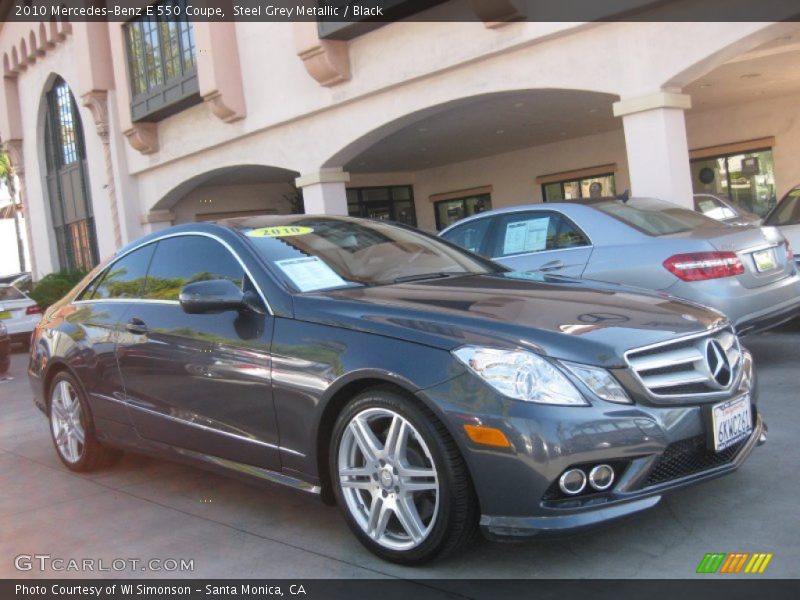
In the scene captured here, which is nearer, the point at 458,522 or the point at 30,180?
the point at 458,522

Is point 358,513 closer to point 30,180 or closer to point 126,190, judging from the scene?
point 126,190

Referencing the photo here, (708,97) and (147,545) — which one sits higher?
(708,97)

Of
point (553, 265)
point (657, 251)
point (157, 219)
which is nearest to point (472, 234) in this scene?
point (553, 265)

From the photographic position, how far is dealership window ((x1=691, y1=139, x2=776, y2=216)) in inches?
762

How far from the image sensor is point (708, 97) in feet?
57.7

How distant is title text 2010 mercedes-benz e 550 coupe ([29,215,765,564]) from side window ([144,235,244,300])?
0.04ft

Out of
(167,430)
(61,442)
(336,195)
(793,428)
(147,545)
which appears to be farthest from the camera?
(336,195)

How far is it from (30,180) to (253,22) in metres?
15.2

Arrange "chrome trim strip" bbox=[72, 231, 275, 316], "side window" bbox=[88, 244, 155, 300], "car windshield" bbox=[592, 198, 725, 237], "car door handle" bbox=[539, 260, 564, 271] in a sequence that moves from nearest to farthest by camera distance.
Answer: "chrome trim strip" bbox=[72, 231, 275, 316], "side window" bbox=[88, 244, 155, 300], "car windshield" bbox=[592, 198, 725, 237], "car door handle" bbox=[539, 260, 564, 271]

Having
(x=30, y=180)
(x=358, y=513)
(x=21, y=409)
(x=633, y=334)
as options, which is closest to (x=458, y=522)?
(x=358, y=513)

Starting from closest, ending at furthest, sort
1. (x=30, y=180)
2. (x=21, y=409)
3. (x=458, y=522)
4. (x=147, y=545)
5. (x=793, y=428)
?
(x=458, y=522) < (x=147, y=545) < (x=793, y=428) < (x=21, y=409) < (x=30, y=180)

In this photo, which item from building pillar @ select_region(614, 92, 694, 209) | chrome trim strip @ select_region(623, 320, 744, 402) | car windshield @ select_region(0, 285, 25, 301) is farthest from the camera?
car windshield @ select_region(0, 285, 25, 301)

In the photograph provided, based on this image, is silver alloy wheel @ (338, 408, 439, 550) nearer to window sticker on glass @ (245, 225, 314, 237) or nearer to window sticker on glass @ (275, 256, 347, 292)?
window sticker on glass @ (275, 256, 347, 292)

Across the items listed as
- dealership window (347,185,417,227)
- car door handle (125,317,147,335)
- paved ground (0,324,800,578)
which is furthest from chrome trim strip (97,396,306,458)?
dealership window (347,185,417,227)
